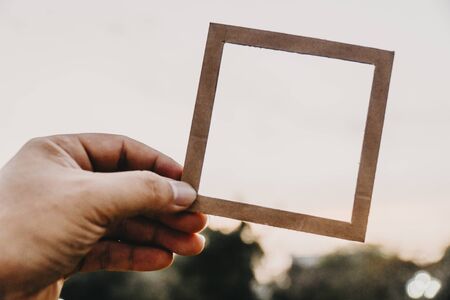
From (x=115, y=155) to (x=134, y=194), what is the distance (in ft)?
2.05

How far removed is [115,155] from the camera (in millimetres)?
2771

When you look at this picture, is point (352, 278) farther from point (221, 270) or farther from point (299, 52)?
point (299, 52)

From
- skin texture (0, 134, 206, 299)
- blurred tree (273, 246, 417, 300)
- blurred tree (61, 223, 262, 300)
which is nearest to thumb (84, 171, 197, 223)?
skin texture (0, 134, 206, 299)

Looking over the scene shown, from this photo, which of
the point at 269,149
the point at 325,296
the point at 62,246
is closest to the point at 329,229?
the point at 269,149

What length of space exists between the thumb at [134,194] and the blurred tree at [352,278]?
3589 cm

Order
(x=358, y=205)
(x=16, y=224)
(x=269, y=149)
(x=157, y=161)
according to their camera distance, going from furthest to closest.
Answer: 1. (x=157, y=161)
2. (x=269, y=149)
3. (x=358, y=205)
4. (x=16, y=224)

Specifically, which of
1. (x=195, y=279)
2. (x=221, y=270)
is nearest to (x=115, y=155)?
(x=195, y=279)

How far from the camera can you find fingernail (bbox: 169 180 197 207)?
229 cm

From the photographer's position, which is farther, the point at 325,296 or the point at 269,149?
the point at 325,296

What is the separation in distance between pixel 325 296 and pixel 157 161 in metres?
35.9

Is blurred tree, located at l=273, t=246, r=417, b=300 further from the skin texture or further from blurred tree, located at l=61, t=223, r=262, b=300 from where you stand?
the skin texture

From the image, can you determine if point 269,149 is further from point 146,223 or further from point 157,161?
point 146,223

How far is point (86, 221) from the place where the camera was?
2.18 metres

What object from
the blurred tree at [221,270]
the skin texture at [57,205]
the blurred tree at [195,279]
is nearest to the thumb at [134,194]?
the skin texture at [57,205]
